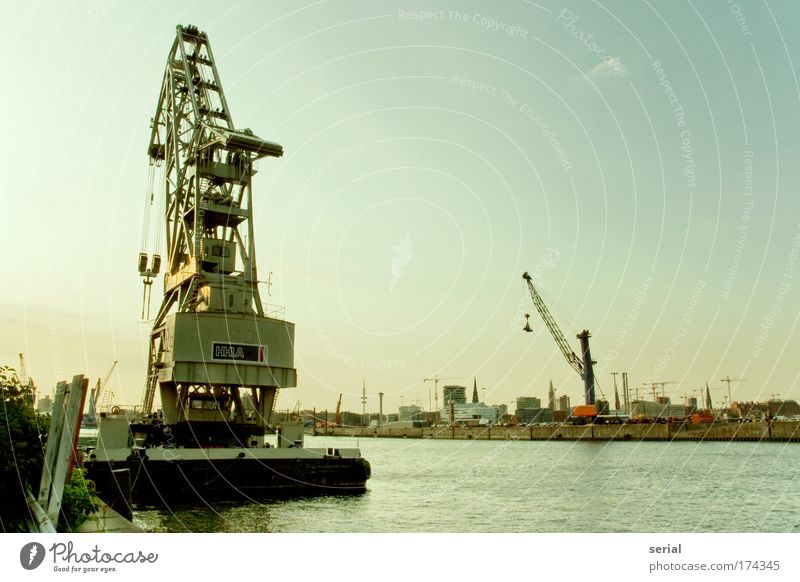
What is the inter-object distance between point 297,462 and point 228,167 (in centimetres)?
1584

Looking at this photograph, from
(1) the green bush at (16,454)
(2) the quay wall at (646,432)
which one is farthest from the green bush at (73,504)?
(2) the quay wall at (646,432)

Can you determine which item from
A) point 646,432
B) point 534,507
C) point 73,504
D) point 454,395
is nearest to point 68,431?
point 73,504

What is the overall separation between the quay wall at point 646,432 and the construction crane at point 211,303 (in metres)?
53.2

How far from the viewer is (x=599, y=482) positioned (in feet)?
121

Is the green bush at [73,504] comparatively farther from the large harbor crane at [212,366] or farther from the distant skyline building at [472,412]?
the distant skyline building at [472,412]

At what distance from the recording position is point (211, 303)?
3198cm

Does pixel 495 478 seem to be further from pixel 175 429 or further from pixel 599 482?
pixel 175 429

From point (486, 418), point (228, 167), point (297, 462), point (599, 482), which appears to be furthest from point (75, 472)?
point (486, 418)

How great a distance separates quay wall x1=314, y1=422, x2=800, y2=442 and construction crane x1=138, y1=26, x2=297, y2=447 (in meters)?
53.2

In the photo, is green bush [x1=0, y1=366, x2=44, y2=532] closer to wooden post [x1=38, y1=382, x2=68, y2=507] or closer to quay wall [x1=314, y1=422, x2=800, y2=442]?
wooden post [x1=38, y1=382, x2=68, y2=507]

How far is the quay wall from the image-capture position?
8444 centimetres

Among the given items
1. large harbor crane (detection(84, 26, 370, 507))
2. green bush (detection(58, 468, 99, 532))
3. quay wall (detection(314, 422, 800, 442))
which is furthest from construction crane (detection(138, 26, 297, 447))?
quay wall (detection(314, 422, 800, 442))

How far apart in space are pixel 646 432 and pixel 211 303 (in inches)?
3131

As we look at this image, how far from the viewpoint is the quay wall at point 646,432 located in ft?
277
